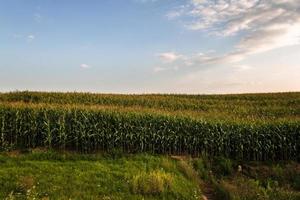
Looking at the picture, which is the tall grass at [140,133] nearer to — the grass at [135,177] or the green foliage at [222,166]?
the green foliage at [222,166]

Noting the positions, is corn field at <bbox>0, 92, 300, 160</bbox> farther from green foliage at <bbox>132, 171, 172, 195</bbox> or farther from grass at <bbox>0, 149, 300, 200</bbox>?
green foliage at <bbox>132, 171, 172, 195</bbox>

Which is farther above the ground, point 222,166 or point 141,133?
point 141,133

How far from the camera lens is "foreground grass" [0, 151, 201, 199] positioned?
13.0 meters

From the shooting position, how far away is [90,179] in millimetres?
14281

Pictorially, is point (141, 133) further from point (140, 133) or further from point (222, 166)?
point (222, 166)

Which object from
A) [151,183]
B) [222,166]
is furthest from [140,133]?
[151,183]

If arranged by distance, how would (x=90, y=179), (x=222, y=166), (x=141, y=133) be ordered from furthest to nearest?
(x=141, y=133)
(x=222, y=166)
(x=90, y=179)

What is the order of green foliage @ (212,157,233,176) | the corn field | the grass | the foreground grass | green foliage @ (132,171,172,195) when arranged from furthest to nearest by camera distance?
1. the corn field
2. green foliage @ (212,157,233,176)
3. green foliage @ (132,171,172,195)
4. the grass
5. the foreground grass

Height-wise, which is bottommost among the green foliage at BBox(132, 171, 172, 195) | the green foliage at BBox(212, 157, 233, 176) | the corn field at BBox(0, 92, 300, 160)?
the green foliage at BBox(212, 157, 233, 176)

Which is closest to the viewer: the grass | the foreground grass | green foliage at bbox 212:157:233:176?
the foreground grass

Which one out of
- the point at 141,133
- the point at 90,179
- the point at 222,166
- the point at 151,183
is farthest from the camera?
the point at 141,133

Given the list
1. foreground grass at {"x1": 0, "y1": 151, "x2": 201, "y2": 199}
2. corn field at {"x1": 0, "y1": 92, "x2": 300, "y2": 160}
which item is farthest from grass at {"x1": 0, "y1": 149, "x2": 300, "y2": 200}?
corn field at {"x1": 0, "y1": 92, "x2": 300, "y2": 160}

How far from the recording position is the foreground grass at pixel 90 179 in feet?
42.5

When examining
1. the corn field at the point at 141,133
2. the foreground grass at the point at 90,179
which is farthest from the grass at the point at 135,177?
the corn field at the point at 141,133
